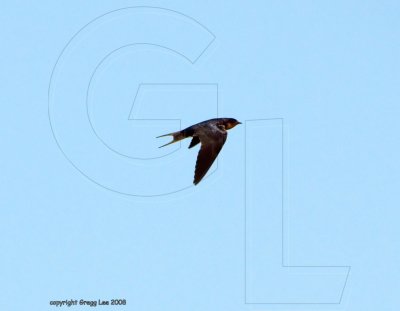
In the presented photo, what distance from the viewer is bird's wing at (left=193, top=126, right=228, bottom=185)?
1077 centimetres

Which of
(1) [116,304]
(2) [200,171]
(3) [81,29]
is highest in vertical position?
(3) [81,29]

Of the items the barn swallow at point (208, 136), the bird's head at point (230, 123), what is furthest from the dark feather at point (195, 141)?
the bird's head at point (230, 123)

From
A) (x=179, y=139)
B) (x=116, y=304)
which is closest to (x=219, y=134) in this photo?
(x=179, y=139)

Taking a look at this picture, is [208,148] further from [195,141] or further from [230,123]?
[230,123]

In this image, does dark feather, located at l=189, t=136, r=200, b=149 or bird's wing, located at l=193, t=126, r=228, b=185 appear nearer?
bird's wing, located at l=193, t=126, r=228, b=185

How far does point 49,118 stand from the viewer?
13.1 meters

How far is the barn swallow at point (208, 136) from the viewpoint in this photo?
1102cm

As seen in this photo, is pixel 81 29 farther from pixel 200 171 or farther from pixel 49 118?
pixel 200 171

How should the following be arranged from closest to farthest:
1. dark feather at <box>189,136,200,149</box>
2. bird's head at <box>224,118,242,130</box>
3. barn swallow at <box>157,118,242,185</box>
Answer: barn swallow at <box>157,118,242,185</box>, dark feather at <box>189,136,200,149</box>, bird's head at <box>224,118,242,130</box>

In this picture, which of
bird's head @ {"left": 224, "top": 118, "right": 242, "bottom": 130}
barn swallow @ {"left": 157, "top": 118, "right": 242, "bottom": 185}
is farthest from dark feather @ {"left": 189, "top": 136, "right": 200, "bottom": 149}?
bird's head @ {"left": 224, "top": 118, "right": 242, "bottom": 130}

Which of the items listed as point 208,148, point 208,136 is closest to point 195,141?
point 208,136

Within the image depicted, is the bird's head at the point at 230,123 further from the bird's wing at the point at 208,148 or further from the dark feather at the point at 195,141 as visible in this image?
the dark feather at the point at 195,141

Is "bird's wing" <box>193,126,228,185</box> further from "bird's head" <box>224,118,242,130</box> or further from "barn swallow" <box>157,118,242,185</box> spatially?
"bird's head" <box>224,118,242,130</box>

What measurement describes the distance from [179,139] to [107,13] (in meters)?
1.99
